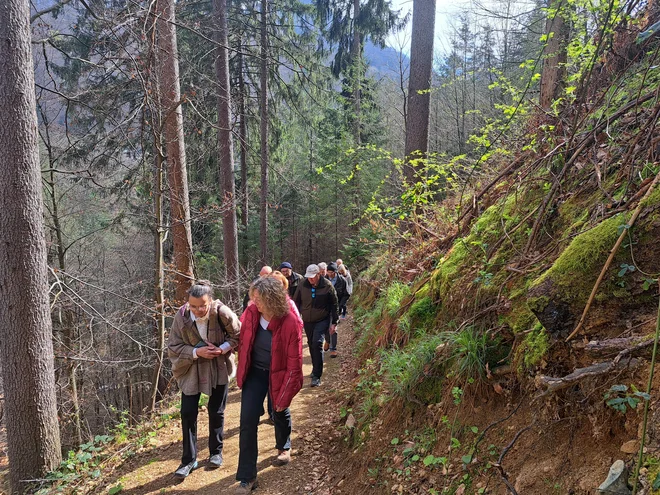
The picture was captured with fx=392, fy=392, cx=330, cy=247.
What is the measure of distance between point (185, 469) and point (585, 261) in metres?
4.22

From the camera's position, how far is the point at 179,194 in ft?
23.3

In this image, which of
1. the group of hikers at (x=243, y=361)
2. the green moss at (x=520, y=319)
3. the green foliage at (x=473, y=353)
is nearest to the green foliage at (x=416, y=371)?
the green foliage at (x=473, y=353)

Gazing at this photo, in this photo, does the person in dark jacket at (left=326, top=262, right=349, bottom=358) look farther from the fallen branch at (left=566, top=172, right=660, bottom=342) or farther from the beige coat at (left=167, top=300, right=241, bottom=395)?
the fallen branch at (left=566, top=172, right=660, bottom=342)

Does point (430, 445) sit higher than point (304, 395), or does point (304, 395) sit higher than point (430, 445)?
point (430, 445)

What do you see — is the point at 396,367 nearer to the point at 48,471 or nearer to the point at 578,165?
the point at 578,165

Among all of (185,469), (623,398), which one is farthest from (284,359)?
(623,398)

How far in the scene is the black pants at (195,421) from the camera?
411 centimetres

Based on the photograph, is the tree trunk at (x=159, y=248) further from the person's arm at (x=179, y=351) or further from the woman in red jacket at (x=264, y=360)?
the woman in red jacket at (x=264, y=360)

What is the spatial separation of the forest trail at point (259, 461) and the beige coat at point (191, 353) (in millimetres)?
941

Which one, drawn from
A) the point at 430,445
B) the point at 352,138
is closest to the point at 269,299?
the point at 430,445

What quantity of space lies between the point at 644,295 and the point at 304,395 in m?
5.04

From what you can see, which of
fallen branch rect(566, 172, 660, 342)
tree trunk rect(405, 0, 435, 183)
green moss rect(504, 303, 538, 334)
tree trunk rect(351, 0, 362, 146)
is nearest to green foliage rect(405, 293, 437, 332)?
green moss rect(504, 303, 538, 334)

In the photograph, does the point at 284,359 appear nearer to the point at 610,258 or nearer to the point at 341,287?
the point at 610,258

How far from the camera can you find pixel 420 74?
26.4 ft
